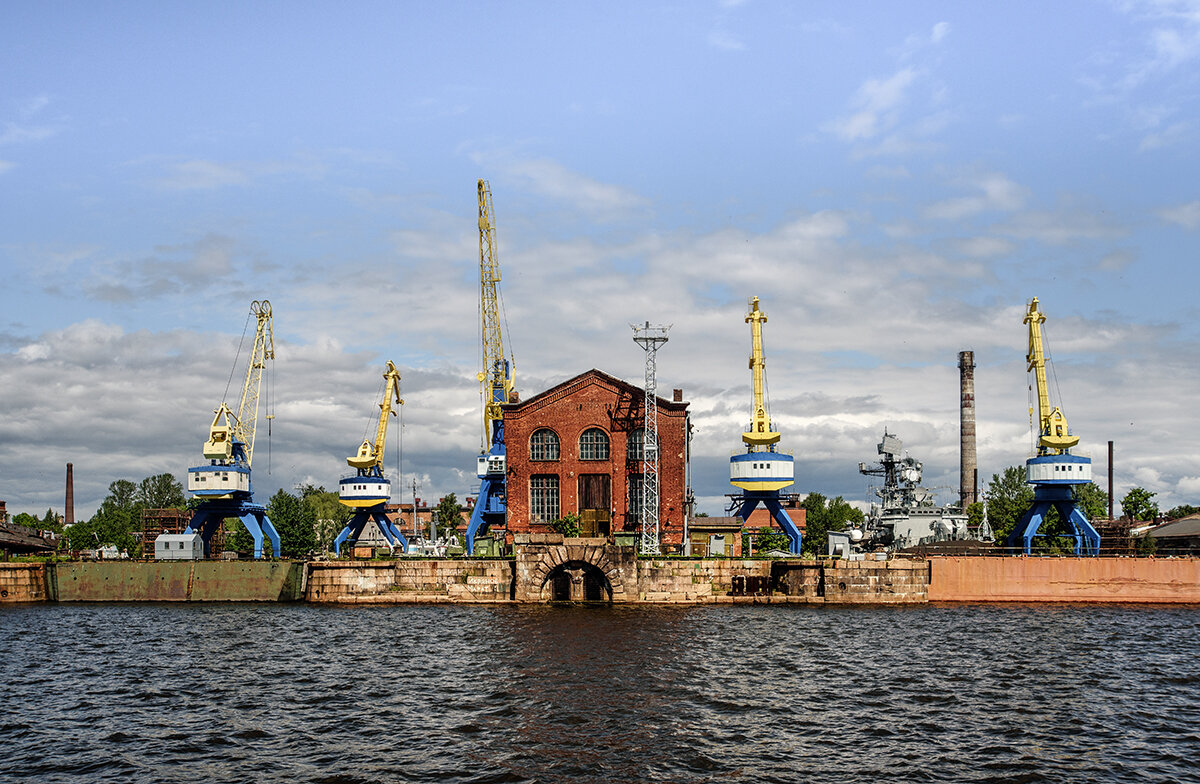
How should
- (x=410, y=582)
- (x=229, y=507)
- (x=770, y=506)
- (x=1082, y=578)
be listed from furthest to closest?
(x=229, y=507)
(x=770, y=506)
(x=1082, y=578)
(x=410, y=582)

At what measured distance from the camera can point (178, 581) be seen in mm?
86562

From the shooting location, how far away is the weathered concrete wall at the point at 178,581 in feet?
281

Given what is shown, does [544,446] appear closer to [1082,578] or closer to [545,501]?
[545,501]

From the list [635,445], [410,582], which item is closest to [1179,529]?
[635,445]

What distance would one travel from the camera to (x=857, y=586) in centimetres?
7762

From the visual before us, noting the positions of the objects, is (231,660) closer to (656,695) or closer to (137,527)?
(656,695)

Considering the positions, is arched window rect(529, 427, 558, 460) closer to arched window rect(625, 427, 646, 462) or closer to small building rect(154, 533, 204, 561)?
arched window rect(625, 427, 646, 462)

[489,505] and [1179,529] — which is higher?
[489,505]

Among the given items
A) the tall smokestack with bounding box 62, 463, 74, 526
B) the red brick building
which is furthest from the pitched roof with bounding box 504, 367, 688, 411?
the tall smokestack with bounding box 62, 463, 74, 526

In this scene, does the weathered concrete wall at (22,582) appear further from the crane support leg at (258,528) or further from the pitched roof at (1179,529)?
the pitched roof at (1179,529)

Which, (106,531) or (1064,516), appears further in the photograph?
(106,531)

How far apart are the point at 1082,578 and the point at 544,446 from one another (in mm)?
52195

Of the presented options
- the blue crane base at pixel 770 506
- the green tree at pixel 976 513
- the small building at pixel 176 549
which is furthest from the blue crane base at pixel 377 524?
the green tree at pixel 976 513

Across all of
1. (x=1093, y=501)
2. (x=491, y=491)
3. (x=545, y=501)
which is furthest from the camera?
Result: (x=1093, y=501)
